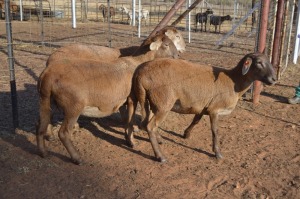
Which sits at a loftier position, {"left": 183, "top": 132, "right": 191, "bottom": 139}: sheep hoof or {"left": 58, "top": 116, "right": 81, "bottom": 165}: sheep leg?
{"left": 58, "top": 116, "right": 81, "bottom": 165}: sheep leg

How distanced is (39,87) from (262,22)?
4.48m

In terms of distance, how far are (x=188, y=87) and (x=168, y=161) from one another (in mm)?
1057

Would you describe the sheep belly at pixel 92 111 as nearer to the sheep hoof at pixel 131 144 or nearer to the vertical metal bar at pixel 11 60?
the sheep hoof at pixel 131 144

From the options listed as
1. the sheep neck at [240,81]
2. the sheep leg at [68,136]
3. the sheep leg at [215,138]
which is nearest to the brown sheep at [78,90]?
Result: the sheep leg at [68,136]

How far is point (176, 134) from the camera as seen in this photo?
594cm

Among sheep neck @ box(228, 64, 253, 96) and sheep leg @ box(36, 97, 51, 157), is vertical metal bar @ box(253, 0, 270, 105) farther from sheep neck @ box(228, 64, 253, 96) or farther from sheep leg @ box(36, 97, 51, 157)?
sheep leg @ box(36, 97, 51, 157)

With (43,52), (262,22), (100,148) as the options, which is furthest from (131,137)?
(43,52)

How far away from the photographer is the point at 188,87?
5.05m

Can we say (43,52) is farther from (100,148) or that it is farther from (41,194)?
(41,194)

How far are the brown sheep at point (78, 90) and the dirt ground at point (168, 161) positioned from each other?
1.38 ft

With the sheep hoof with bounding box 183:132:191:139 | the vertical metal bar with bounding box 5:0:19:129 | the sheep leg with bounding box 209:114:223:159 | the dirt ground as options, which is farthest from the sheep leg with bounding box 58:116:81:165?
the sheep leg with bounding box 209:114:223:159

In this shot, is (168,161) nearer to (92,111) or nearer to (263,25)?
(92,111)

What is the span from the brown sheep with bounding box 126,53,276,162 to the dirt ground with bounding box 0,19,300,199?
1.11 feet

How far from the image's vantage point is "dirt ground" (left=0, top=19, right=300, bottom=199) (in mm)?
4203
